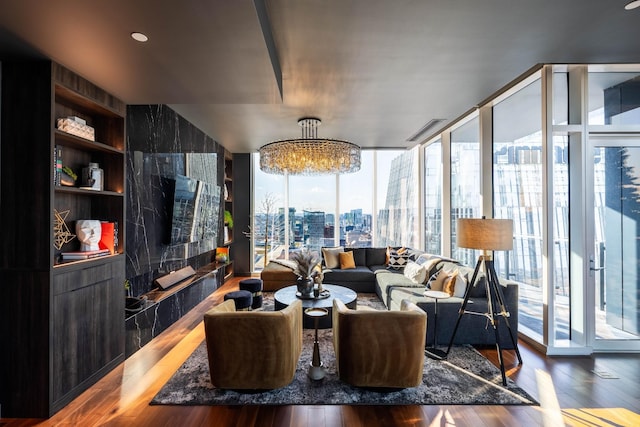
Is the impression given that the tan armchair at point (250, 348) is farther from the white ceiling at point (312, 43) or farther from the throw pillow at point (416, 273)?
the throw pillow at point (416, 273)

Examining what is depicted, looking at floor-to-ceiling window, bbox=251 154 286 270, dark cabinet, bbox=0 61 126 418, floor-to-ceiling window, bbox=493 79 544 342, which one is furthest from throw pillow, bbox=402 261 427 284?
dark cabinet, bbox=0 61 126 418

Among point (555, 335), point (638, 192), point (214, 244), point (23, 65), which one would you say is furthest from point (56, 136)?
point (638, 192)

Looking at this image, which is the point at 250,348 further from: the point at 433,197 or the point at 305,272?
the point at 433,197

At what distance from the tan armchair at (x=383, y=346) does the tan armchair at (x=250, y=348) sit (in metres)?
0.49

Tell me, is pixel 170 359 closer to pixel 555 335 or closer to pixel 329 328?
pixel 329 328

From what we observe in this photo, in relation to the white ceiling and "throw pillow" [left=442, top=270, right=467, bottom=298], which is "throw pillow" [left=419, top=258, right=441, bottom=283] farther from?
the white ceiling

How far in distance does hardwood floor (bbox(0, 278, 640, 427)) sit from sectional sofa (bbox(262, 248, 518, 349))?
549 mm

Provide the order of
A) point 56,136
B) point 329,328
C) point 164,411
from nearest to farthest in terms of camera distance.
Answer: point 164,411 < point 56,136 < point 329,328

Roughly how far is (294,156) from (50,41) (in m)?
2.63

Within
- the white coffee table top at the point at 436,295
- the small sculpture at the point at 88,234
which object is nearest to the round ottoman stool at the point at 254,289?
the small sculpture at the point at 88,234

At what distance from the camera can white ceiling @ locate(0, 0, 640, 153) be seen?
1842mm

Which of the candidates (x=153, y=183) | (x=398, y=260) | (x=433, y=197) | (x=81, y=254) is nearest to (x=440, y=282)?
(x=398, y=260)

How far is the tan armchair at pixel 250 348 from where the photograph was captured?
233 cm

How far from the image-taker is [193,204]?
4812 mm
